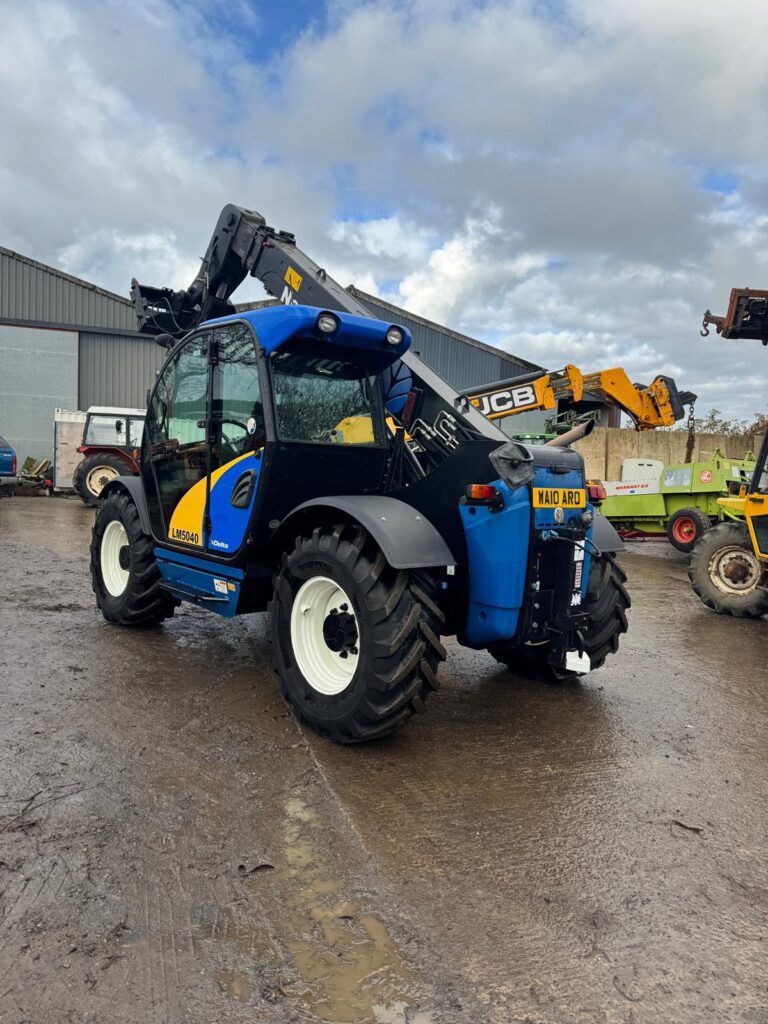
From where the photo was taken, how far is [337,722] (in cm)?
371

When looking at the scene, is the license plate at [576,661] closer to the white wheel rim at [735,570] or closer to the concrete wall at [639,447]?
the white wheel rim at [735,570]

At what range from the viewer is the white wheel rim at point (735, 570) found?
783cm

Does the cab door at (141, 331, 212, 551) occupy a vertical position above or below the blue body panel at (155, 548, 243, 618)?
above

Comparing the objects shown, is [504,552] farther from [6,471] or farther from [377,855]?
[6,471]

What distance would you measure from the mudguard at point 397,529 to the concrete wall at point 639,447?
16.6 m

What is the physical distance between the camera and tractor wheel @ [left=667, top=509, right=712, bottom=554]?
466 inches

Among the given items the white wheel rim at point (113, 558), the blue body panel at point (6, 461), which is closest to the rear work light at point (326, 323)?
the white wheel rim at point (113, 558)

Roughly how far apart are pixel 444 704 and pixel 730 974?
8.04 feet

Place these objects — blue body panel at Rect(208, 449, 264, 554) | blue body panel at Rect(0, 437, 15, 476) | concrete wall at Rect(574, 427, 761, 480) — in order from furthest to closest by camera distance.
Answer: concrete wall at Rect(574, 427, 761, 480)
blue body panel at Rect(0, 437, 15, 476)
blue body panel at Rect(208, 449, 264, 554)

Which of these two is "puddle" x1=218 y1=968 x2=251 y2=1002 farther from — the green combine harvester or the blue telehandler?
the green combine harvester

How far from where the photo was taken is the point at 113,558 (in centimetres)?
630

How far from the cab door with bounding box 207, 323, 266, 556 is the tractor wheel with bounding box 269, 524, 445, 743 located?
0.57 m

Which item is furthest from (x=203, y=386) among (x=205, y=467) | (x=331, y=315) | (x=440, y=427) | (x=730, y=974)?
(x=730, y=974)

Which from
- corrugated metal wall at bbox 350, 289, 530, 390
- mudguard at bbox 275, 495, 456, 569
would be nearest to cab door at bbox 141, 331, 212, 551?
mudguard at bbox 275, 495, 456, 569
